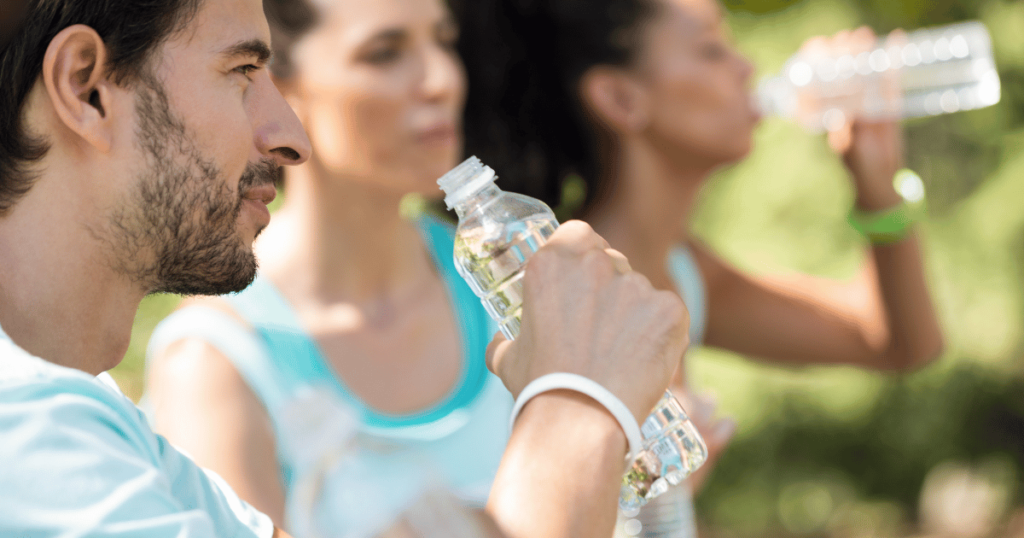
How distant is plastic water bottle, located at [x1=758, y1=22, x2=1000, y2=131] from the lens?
244 cm

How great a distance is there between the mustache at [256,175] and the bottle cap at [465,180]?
0.65 feet

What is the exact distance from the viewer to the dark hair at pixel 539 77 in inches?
93.9

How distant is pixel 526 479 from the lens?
917 mm

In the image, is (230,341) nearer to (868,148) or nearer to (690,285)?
A: (690,285)

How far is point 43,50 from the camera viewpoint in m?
0.98

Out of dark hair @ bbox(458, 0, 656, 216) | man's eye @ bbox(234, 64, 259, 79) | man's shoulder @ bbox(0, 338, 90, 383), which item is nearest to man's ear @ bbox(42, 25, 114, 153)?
man's eye @ bbox(234, 64, 259, 79)

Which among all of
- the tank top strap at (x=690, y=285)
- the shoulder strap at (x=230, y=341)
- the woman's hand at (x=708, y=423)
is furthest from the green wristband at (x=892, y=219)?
the shoulder strap at (x=230, y=341)

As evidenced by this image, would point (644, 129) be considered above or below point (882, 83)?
below

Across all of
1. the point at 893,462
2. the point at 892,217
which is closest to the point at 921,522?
the point at 893,462

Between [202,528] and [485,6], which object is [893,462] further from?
[202,528]

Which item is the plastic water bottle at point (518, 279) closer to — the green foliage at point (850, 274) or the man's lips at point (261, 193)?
the man's lips at point (261, 193)

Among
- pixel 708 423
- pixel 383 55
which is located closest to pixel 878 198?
pixel 708 423

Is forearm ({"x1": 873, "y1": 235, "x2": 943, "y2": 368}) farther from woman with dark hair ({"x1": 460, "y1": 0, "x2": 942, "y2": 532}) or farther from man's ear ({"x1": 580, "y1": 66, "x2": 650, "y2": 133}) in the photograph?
man's ear ({"x1": 580, "y1": 66, "x2": 650, "y2": 133})

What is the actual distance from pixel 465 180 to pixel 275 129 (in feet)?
0.74
